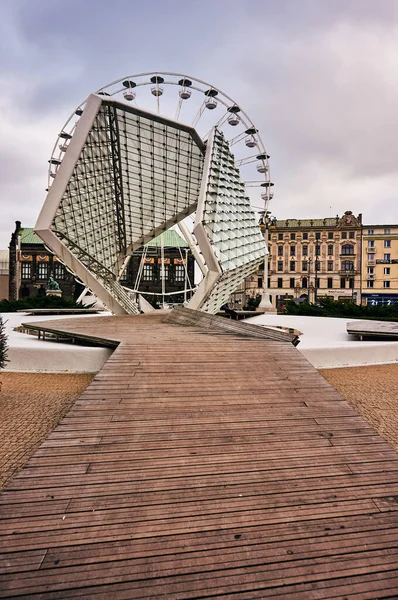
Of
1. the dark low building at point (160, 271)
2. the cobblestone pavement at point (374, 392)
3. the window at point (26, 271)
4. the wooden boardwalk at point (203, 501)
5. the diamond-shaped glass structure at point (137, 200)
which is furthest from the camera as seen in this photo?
the dark low building at point (160, 271)

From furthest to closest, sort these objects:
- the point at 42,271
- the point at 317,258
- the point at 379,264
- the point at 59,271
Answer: the point at 59,271, the point at 42,271, the point at 317,258, the point at 379,264

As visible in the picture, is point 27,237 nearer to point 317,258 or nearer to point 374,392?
point 317,258

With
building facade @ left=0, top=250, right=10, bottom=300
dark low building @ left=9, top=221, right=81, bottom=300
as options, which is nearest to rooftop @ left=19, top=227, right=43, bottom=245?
dark low building @ left=9, top=221, right=81, bottom=300

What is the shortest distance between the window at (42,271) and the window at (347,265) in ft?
229

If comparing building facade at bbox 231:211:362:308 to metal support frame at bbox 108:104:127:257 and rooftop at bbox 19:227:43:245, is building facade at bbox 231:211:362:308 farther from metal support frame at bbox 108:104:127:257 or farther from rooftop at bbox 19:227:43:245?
rooftop at bbox 19:227:43:245

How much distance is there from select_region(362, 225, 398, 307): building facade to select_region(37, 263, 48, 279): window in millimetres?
73794

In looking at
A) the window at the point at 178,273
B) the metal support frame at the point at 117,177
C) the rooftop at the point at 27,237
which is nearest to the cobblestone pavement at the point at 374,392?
the metal support frame at the point at 117,177

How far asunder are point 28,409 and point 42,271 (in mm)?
92394

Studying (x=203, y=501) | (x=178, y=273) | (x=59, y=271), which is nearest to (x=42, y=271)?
(x=59, y=271)

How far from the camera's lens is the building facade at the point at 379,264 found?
76000mm

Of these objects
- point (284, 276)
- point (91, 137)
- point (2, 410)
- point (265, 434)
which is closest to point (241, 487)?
point (265, 434)

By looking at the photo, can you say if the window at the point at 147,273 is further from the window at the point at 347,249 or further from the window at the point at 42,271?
the window at the point at 347,249

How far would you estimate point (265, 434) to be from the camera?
5918mm

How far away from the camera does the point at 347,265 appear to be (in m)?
78.2
